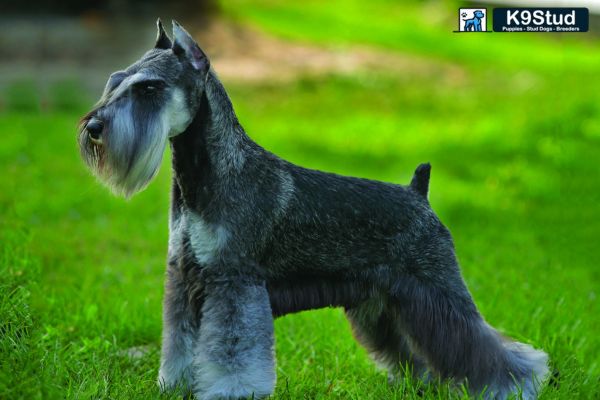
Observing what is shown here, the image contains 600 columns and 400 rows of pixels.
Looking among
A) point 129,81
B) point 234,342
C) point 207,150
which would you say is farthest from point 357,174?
point 129,81

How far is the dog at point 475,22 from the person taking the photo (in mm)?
7188

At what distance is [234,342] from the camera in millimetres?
3941

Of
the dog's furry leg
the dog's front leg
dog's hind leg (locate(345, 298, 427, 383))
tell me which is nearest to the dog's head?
the dog's furry leg

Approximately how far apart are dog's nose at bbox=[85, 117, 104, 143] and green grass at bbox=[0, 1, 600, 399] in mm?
1193

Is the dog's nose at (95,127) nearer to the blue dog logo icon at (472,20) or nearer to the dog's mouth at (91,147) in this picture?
the dog's mouth at (91,147)

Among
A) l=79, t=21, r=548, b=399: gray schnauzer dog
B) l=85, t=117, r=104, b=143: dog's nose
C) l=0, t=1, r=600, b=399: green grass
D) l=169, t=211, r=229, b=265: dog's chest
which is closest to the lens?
l=85, t=117, r=104, b=143: dog's nose

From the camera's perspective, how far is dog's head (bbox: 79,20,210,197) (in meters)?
3.72

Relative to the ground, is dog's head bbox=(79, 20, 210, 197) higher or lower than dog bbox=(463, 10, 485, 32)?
lower

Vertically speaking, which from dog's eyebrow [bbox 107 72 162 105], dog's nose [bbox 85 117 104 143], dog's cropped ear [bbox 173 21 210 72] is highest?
dog's cropped ear [bbox 173 21 210 72]

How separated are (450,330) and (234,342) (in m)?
1.30

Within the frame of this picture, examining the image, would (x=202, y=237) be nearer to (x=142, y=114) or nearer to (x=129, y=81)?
(x=142, y=114)

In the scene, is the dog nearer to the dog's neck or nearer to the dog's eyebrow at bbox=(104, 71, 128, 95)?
the dog's neck

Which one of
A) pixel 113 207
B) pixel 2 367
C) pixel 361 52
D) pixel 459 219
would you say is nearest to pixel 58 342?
pixel 2 367

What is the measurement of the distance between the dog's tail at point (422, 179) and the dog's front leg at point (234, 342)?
121 centimetres
